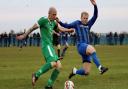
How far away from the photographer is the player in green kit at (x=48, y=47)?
16141 millimetres

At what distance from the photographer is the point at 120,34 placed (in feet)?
292

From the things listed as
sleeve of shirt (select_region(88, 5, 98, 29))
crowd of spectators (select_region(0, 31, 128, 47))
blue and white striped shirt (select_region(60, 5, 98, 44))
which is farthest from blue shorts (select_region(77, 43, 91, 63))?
crowd of spectators (select_region(0, 31, 128, 47))

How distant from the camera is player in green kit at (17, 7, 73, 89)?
53.0 feet

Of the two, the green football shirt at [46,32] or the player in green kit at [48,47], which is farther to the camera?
the green football shirt at [46,32]

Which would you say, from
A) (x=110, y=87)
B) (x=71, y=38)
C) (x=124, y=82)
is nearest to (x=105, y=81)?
(x=124, y=82)

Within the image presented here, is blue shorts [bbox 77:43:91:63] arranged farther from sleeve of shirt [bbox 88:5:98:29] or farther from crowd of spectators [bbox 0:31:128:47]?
crowd of spectators [bbox 0:31:128:47]

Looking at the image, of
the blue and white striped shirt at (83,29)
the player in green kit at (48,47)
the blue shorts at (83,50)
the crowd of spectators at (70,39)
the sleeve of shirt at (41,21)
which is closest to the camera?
the player in green kit at (48,47)

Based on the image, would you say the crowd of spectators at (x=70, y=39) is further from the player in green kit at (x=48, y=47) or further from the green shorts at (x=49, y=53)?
the green shorts at (x=49, y=53)

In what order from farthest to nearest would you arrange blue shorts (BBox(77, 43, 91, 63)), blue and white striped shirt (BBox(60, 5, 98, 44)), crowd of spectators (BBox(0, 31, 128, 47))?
crowd of spectators (BBox(0, 31, 128, 47))
blue and white striped shirt (BBox(60, 5, 98, 44))
blue shorts (BBox(77, 43, 91, 63))

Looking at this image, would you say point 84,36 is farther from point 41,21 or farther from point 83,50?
point 41,21

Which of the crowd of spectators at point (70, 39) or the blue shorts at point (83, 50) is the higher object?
the blue shorts at point (83, 50)

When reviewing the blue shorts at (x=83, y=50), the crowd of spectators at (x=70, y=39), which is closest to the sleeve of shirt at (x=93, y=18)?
the blue shorts at (x=83, y=50)

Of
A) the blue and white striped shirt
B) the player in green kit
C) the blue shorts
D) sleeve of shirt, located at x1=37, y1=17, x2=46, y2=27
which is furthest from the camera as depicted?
the blue and white striped shirt

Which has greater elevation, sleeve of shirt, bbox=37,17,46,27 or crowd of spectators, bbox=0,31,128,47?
sleeve of shirt, bbox=37,17,46,27
